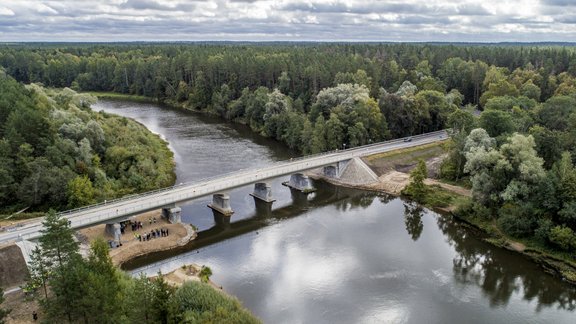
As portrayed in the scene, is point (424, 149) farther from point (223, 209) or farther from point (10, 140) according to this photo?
point (10, 140)

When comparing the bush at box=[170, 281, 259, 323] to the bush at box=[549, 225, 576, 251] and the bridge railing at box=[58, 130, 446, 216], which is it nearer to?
the bridge railing at box=[58, 130, 446, 216]

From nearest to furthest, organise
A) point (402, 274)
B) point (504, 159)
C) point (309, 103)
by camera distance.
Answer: point (402, 274) < point (504, 159) < point (309, 103)

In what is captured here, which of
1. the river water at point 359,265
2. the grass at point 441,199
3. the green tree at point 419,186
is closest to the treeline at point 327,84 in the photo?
the green tree at point 419,186

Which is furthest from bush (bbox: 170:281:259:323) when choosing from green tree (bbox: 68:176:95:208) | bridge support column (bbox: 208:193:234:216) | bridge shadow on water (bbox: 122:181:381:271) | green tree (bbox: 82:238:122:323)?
green tree (bbox: 68:176:95:208)

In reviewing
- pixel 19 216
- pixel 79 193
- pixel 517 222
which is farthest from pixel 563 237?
pixel 19 216

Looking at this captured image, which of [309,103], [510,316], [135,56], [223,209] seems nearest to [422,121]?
[309,103]

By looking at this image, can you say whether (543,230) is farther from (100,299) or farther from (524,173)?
(100,299)

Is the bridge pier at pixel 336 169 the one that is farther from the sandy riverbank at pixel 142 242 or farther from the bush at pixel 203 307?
the bush at pixel 203 307
